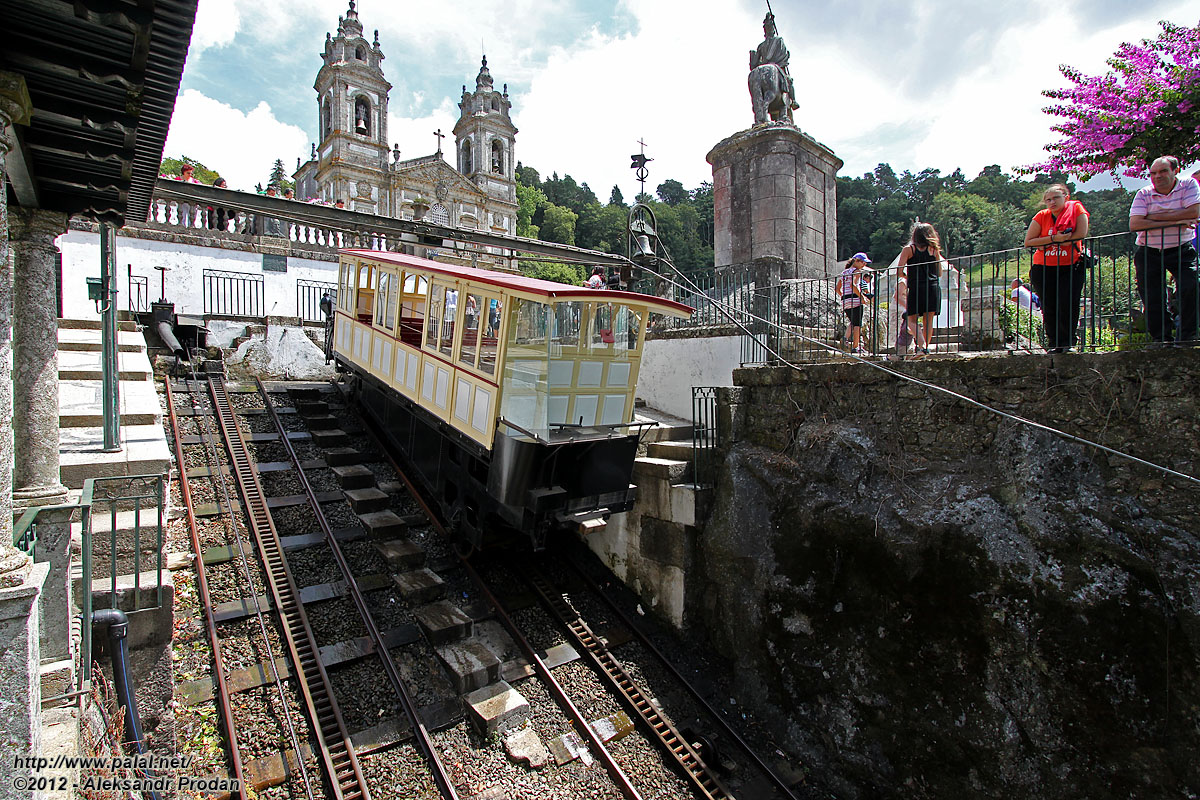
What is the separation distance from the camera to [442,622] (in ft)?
20.0

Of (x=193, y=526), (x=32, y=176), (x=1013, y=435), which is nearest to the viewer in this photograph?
(x=32, y=176)

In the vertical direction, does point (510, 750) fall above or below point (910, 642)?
below

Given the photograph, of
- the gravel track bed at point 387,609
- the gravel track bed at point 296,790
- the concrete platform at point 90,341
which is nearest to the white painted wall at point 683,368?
the gravel track bed at point 387,609

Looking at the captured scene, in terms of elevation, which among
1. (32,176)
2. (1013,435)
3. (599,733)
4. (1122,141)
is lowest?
(599,733)

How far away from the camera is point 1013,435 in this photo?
5.32 metres

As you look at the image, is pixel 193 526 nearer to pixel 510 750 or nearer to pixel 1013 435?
pixel 510 750

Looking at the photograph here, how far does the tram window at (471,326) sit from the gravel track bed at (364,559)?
2459 mm

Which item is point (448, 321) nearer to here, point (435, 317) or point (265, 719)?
point (435, 317)

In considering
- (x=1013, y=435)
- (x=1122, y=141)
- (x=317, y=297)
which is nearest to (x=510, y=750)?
(x=1013, y=435)

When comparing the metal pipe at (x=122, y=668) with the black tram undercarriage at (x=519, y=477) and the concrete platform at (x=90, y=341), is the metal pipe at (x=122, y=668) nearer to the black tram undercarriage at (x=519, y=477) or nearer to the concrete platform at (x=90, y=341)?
the black tram undercarriage at (x=519, y=477)

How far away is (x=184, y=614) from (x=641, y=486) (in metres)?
5.04

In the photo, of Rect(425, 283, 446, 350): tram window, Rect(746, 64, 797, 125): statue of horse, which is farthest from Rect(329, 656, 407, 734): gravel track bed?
Rect(746, 64, 797, 125): statue of horse

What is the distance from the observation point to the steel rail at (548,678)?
17.7ft

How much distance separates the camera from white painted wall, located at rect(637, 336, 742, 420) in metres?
9.25
